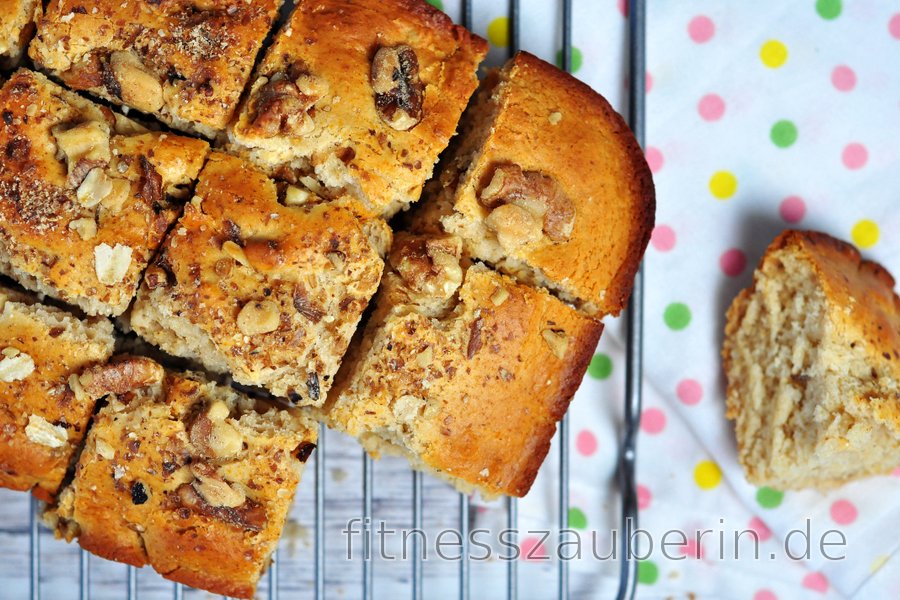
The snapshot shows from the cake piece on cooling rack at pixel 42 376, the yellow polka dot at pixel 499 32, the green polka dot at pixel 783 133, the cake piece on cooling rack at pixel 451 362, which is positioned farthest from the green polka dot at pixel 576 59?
the cake piece on cooling rack at pixel 42 376

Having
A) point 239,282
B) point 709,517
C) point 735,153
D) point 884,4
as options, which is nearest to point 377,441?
point 239,282

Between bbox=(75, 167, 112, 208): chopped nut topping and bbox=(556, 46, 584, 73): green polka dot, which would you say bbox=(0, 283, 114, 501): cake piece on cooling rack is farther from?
bbox=(556, 46, 584, 73): green polka dot

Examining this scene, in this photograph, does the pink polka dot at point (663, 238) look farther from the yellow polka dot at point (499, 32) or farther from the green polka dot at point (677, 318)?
the yellow polka dot at point (499, 32)

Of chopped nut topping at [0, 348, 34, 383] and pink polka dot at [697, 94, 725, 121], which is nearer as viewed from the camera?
chopped nut topping at [0, 348, 34, 383]

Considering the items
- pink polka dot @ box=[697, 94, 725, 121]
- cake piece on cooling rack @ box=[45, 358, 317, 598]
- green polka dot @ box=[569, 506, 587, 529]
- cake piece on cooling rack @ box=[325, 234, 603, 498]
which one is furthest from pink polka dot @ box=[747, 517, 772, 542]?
cake piece on cooling rack @ box=[45, 358, 317, 598]

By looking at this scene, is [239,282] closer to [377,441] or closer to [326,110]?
[326,110]

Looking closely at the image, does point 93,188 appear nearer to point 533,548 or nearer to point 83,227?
point 83,227

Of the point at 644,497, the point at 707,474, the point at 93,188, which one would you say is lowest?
the point at 644,497

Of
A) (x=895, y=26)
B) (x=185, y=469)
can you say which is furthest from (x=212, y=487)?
(x=895, y=26)
